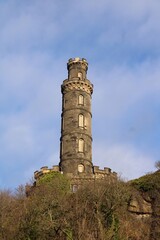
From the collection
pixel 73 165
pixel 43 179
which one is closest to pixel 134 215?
pixel 43 179

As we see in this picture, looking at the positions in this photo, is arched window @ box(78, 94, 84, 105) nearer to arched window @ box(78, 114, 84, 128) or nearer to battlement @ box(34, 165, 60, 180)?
arched window @ box(78, 114, 84, 128)

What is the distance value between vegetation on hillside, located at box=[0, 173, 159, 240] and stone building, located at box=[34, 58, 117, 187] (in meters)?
14.0

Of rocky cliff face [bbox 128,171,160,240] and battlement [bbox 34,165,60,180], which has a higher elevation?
battlement [bbox 34,165,60,180]

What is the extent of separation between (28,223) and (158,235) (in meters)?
7.69

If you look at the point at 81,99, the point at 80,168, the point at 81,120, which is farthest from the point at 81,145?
the point at 81,99

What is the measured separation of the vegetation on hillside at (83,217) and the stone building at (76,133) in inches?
550

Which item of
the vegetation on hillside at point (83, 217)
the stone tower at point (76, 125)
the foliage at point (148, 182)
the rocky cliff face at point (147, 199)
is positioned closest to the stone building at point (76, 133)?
the stone tower at point (76, 125)

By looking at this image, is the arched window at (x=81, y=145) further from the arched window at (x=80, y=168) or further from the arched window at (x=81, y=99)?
the arched window at (x=81, y=99)

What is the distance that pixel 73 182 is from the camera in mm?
Result: 42406

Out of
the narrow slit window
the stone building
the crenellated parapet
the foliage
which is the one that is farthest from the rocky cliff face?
the crenellated parapet

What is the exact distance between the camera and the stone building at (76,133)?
4512 cm

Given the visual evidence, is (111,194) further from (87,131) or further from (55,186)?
(87,131)

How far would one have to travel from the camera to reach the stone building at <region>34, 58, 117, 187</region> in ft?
148

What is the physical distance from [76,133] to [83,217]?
21461 millimetres
